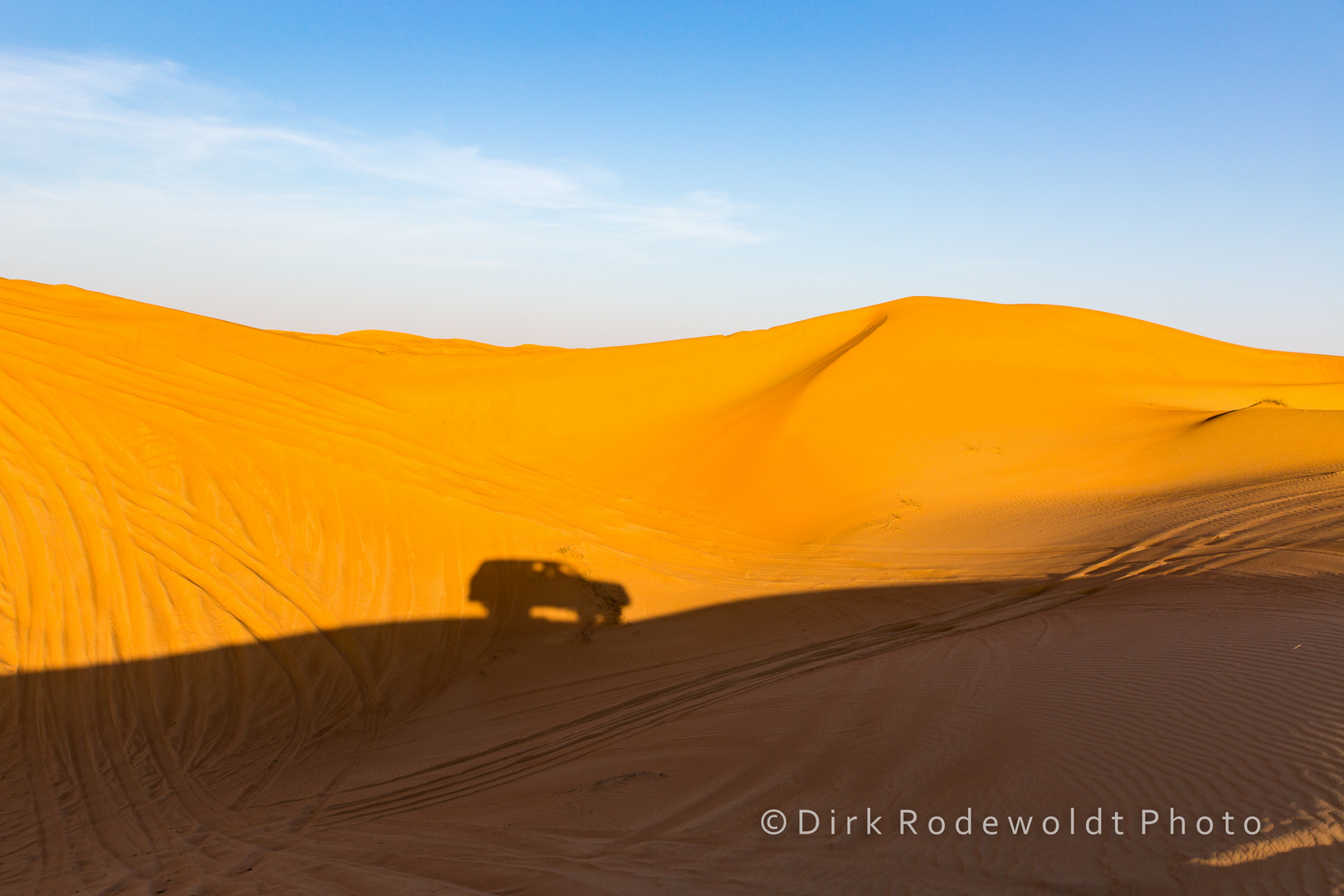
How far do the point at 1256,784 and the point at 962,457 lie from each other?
477 inches

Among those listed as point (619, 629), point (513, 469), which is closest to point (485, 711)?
point (619, 629)

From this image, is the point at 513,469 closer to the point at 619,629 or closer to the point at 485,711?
the point at 619,629

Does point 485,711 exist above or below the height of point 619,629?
below

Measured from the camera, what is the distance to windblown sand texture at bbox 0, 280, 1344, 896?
489 cm

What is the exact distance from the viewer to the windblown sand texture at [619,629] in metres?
4.89

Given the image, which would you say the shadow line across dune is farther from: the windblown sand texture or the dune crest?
the dune crest

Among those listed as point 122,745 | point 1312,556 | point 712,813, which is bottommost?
point 122,745

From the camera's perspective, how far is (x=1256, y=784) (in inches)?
178

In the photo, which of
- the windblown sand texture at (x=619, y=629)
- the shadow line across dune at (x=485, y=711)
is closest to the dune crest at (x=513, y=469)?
the windblown sand texture at (x=619, y=629)

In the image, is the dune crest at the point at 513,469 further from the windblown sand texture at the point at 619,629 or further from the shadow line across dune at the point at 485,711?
the shadow line across dune at the point at 485,711

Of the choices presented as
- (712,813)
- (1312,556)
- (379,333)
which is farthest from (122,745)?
(379,333)

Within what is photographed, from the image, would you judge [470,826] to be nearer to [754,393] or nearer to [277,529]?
[277,529]

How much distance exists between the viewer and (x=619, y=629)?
10289mm

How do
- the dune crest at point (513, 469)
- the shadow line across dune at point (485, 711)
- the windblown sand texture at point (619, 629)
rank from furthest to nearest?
the dune crest at point (513, 469) → the shadow line across dune at point (485, 711) → the windblown sand texture at point (619, 629)
